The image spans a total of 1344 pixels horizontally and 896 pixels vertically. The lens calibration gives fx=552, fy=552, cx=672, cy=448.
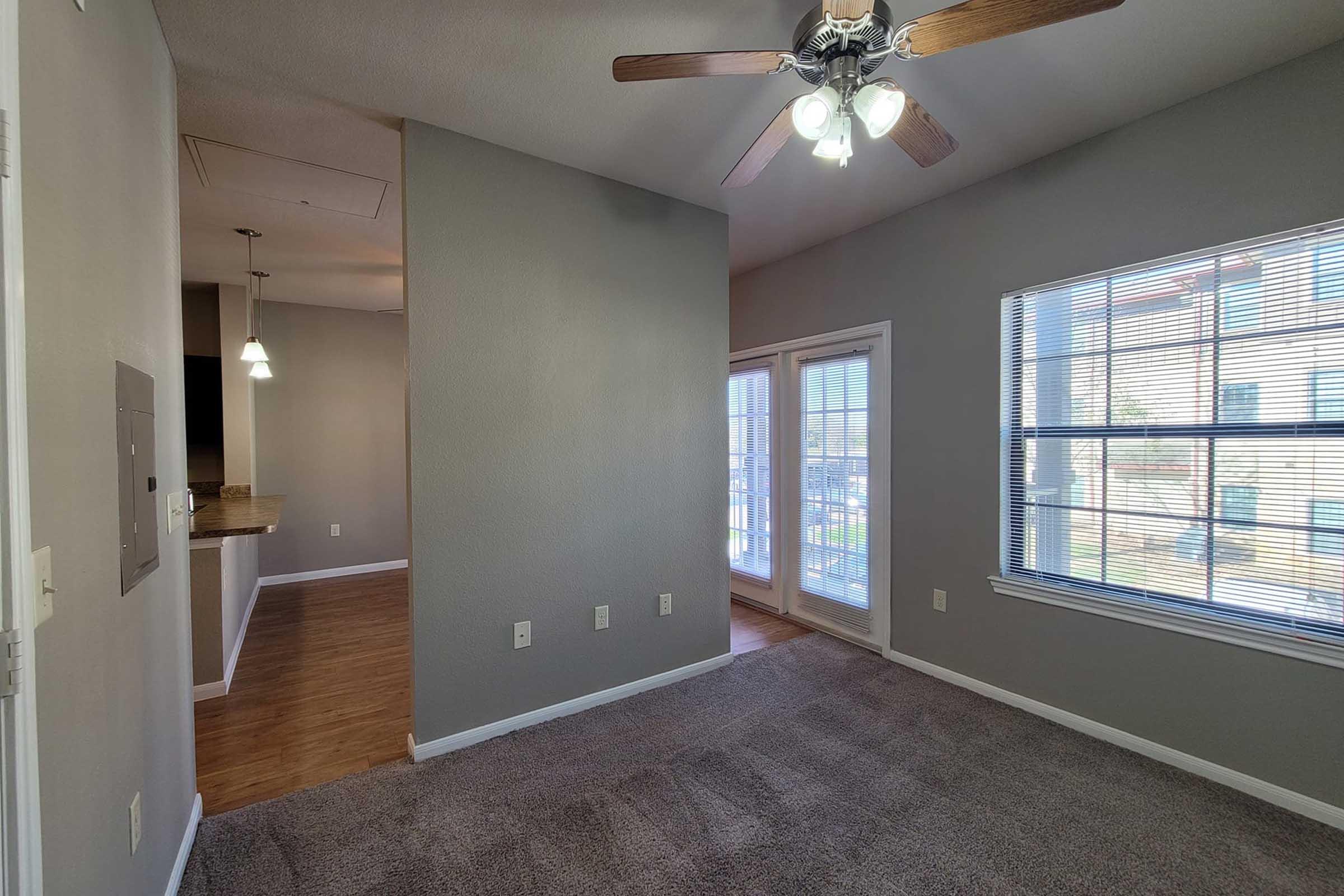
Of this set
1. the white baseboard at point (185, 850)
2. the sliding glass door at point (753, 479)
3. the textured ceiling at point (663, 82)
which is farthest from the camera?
the sliding glass door at point (753, 479)

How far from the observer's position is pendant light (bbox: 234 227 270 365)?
3.51m

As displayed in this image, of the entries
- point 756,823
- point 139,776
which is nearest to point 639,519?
point 756,823

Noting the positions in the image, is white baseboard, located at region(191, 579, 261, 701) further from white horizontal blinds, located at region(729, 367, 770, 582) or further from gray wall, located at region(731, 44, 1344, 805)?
gray wall, located at region(731, 44, 1344, 805)

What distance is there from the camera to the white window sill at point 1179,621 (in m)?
1.97

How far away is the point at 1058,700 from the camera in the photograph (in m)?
2.62

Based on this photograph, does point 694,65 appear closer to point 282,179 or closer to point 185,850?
point 282,179

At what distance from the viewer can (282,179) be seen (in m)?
2.82

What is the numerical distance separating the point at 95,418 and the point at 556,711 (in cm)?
213

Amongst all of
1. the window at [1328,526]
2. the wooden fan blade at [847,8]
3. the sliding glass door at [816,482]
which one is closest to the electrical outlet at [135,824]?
the wooden fan blade at [847,8]

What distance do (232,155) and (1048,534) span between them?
4.30 m

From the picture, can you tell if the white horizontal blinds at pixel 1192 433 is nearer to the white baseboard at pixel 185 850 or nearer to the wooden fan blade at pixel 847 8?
the wooden fan blade at pixel 847 8

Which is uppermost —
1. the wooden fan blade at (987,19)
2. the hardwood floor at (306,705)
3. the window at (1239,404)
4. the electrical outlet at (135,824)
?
the wooden fan blade at (987,19)

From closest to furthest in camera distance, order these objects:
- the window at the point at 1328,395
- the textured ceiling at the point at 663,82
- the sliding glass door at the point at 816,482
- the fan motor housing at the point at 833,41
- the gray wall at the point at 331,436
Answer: the fan motor housing at the point at 833,41, the textured ceiling at the point at 663,82, the window at the point at 1328,395, the sliding glass door at the point at 816,482, the gray wall at the point at 331,436

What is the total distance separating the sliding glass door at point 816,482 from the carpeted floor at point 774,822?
1100mm
